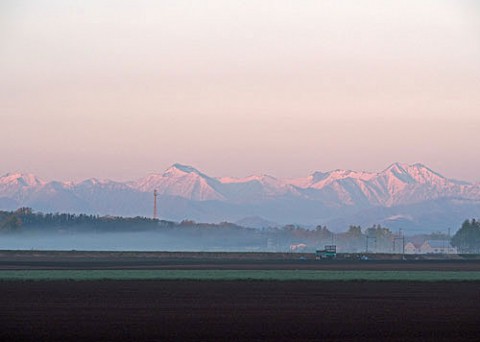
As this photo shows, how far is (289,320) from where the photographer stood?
48.7 meters

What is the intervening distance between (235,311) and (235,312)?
50cm

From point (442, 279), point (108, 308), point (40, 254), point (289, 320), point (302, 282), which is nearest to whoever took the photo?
point (289, 320)

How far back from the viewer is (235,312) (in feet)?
171

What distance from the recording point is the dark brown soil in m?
43.3

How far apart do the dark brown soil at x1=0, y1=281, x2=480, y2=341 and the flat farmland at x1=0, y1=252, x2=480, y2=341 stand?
1.5 inches

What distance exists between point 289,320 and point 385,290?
2162cm

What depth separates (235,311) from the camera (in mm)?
52531

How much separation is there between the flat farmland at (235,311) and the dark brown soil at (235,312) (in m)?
0.04

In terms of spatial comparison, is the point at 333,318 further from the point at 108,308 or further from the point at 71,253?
the point at 71,253

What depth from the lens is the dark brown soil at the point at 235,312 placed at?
1704 inches

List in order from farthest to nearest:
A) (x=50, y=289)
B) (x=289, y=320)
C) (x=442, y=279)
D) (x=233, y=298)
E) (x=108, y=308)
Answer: (x=442, y=279) < (x=50, y=289) < (x=233, y=298) < (x=108, y=308) < (x=289, y=320)

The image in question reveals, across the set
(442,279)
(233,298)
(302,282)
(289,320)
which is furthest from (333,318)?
(442,279)

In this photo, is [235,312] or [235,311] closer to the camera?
[235,312]

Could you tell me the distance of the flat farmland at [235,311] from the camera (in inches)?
1706
